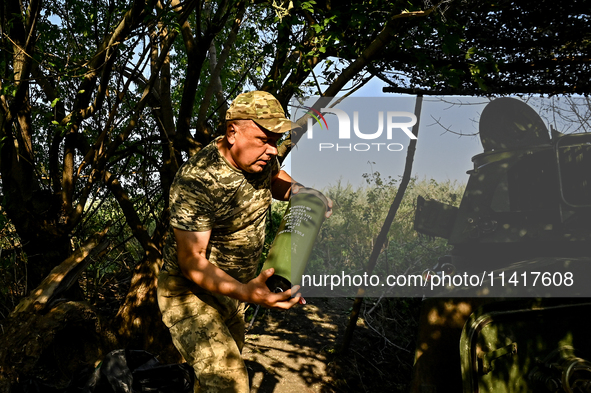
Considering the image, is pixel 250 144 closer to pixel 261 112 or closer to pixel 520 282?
pixel 261 112

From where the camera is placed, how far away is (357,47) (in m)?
4.21

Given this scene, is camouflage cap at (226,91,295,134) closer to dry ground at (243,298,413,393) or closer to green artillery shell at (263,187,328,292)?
green artillery shell at (263,187,328,292)

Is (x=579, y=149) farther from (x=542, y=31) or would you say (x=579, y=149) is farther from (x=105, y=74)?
(x=105, y=74)

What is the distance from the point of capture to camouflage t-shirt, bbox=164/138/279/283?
247 cm

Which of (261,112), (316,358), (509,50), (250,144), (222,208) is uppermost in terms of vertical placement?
(509,50)

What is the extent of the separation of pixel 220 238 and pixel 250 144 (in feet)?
1.99

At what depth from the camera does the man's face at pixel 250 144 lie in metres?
2.45

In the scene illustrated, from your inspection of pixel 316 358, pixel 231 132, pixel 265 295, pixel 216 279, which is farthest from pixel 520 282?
pixel 316 358

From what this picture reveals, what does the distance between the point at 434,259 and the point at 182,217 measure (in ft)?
7.85

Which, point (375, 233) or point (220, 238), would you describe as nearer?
point (220, 238)

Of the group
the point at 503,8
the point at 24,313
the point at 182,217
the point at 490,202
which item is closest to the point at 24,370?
the point at 24,313

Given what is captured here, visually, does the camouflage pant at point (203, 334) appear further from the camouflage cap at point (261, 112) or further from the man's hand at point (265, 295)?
the camouflage cap at point (261, 112)

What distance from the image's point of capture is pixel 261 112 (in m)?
2.45

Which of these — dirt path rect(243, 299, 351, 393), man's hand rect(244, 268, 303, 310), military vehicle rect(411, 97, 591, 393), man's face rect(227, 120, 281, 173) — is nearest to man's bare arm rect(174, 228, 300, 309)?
man's hand rect(244, 268, 303, 310)
